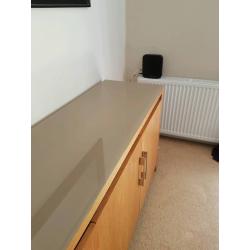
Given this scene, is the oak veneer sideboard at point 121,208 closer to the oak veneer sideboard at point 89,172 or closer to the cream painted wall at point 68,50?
the oak veneer sideboard at point 89,172

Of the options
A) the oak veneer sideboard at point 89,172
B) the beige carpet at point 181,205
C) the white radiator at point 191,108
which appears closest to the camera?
the oak veneer sideboard at point 89,172

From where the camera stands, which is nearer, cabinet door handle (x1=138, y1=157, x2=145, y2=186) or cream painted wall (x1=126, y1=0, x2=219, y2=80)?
cabinet door handle (x1=138, y1=157, x2=145, y2=186)

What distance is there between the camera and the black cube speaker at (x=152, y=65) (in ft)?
7.25

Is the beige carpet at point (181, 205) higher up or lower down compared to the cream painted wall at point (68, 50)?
lower down

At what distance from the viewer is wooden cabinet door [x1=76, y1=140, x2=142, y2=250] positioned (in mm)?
709

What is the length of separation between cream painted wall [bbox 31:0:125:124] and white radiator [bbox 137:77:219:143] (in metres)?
0.65

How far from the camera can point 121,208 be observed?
995 mm

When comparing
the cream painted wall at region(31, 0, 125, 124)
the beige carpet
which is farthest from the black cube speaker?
the beige carpet

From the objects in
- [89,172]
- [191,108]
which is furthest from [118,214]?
[191,108]

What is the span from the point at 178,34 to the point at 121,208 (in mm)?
1796

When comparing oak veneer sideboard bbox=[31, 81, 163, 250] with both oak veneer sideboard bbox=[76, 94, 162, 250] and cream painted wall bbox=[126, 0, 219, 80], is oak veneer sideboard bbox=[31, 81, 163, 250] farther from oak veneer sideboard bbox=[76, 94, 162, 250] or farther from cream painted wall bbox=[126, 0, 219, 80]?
cream painted wall bbox=[126, 0, 219, 80]

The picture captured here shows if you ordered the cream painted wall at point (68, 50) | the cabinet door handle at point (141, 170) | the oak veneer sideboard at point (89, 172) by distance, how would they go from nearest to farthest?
1. the oak veneer sideboard at point (89, 172)
2. the cream painted wall at point (68, 50)
3. the cabinet door handle at point (141, 170)

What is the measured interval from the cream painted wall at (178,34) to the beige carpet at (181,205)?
881 mm

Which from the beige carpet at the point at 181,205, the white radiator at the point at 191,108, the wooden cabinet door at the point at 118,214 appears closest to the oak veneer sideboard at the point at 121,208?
the wooden cabinet door at the point at 118,214
